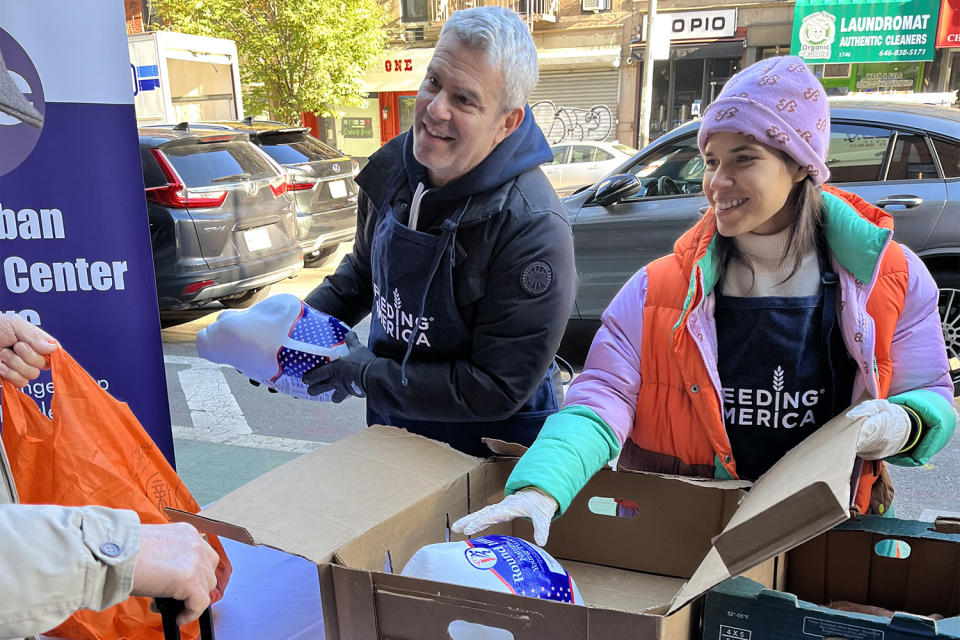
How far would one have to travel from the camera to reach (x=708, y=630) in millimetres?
1034

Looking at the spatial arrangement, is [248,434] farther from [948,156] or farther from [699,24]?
[699,24]

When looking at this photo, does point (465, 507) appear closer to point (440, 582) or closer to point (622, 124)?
point (440, 582)

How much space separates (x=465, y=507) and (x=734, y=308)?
657mm

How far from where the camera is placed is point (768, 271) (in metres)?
1.56

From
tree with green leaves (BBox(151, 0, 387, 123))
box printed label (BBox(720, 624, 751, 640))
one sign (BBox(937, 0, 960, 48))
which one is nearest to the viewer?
box printed label (BBox(720, 624, 751, 640))

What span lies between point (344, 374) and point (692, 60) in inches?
723

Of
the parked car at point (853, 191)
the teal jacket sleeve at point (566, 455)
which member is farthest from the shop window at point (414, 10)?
the teal jacket sleeve at point (566, 455)

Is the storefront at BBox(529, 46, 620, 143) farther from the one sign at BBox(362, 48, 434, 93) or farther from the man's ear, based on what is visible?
the man's ear

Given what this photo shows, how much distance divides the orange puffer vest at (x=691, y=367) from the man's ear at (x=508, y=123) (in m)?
0.43

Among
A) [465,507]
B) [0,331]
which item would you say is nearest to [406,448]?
[465,507]

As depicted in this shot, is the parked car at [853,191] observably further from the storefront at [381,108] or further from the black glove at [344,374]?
the storefront at [381,108]

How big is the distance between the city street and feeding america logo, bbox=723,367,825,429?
2293mm

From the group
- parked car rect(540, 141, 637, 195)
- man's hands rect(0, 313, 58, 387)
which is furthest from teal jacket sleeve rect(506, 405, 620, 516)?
parked car rect(540, 141, 637, 195)

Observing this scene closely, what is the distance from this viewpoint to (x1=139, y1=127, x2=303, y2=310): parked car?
242 inches
